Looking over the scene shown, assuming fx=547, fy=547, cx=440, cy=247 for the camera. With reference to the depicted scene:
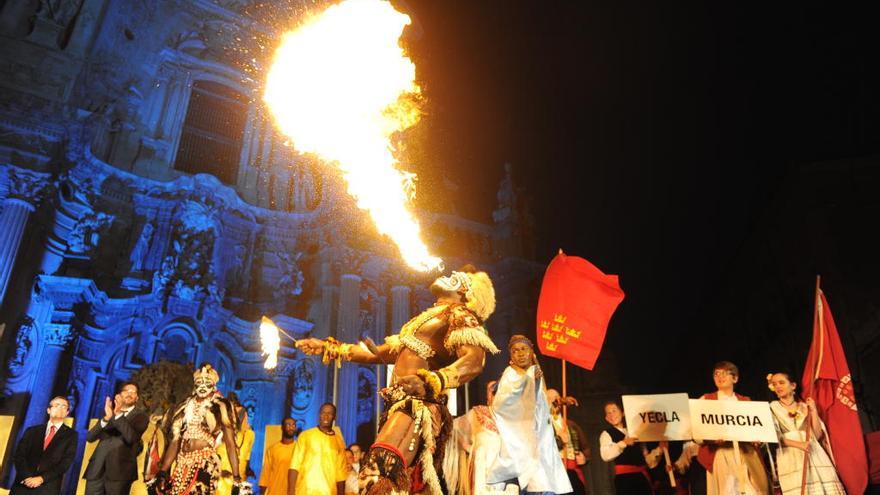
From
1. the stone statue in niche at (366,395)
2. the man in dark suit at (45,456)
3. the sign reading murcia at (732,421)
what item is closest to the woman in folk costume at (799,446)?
the sign reading murcia at (732,421)

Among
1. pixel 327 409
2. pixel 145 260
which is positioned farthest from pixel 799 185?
pixel 145 260

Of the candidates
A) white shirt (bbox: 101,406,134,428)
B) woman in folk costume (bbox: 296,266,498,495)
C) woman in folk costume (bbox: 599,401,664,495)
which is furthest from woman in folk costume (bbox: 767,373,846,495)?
white shirt (bbox: 101,406,134,428)

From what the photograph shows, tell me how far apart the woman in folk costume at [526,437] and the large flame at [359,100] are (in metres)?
1.56

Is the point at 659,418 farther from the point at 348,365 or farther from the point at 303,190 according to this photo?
the point at 303,190

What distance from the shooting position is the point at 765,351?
779 inches

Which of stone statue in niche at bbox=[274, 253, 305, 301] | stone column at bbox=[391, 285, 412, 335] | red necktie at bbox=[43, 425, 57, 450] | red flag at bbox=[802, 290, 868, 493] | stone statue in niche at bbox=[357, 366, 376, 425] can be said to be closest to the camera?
red flag at bbox=[802, 290, 868, 493]

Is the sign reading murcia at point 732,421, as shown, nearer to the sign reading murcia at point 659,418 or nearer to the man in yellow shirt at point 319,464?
the sign reading murcia at point 659,418

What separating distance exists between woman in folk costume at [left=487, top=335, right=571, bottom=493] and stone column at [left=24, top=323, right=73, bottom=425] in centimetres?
1304

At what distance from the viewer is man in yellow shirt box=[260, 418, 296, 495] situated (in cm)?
912

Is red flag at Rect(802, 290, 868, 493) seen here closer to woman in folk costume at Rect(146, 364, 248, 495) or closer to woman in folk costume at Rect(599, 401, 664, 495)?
woman in folk costume at Rect(599, 401, 664, 495)

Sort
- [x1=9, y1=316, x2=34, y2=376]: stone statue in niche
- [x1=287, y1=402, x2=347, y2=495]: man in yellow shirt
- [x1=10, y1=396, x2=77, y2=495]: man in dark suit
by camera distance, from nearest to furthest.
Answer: [x1=10, y1=396, x2=77, y2=495]: man in dark suit → [x1=287, y1=402, x2=347, y2=495]: man in yellow shirt → [x1=9, y1=316, x2=34, y2=376]: stone statue in niche

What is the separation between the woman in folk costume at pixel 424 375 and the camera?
4.23 metres

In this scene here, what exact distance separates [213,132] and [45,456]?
1485cm

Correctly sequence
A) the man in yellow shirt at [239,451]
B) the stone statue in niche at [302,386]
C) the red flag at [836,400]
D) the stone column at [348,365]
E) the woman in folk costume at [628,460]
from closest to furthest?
the red flag at [836,400] → the woman in folk costume at [628,460] → the man in yellow shirt at [239,451] → the stone statue in niche at [302,386] → the stone column at [348,365]
